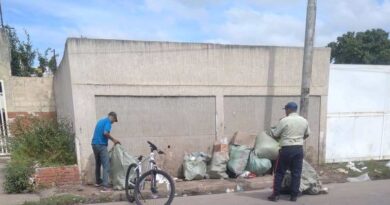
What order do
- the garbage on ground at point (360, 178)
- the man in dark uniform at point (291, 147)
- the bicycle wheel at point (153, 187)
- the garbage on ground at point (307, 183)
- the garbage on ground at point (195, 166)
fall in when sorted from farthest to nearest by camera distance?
the garbage on ground at point (360, 178), the garbage on ground at point (195, 166), the garbage on ground at point (307, 183), the man in dark uniform at point (291, 147), the bicycle wheel at point (153, 187)

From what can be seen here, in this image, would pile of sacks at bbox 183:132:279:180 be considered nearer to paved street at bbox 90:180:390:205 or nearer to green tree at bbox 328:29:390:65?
paved street at bbox 90:180:390:205

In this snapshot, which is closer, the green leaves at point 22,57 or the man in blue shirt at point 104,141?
the man in blue shirt at point 104,141

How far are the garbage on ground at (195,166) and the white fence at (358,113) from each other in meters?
3.28

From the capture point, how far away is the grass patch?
5580mm

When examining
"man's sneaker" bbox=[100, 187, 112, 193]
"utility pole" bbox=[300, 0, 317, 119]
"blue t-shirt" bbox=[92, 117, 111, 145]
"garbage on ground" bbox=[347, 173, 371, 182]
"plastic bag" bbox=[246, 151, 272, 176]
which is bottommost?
"garbage on ground" bbox=[347, 173, 371, 182]

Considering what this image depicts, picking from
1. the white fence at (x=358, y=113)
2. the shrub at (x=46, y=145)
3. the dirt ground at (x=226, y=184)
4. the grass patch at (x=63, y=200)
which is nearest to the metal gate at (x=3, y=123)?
the shrub at (x=46, y=145)

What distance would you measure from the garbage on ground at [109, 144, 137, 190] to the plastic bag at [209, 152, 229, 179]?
1675 mm

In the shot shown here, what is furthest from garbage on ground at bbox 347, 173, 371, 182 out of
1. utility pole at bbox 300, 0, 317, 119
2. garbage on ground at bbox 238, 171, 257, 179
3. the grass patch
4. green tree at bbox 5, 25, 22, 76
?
green tree at bbox 5, 25, 22, 76

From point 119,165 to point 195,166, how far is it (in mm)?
1594

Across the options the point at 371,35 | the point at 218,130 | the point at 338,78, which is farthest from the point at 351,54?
the point at 218,130

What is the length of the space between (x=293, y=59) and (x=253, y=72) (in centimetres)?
103

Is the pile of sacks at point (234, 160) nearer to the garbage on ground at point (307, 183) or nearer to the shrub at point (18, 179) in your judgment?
the garbage on ground at point (307, 183)

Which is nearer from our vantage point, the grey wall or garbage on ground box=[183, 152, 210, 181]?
the grey wall

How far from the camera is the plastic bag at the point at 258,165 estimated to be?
729cm
